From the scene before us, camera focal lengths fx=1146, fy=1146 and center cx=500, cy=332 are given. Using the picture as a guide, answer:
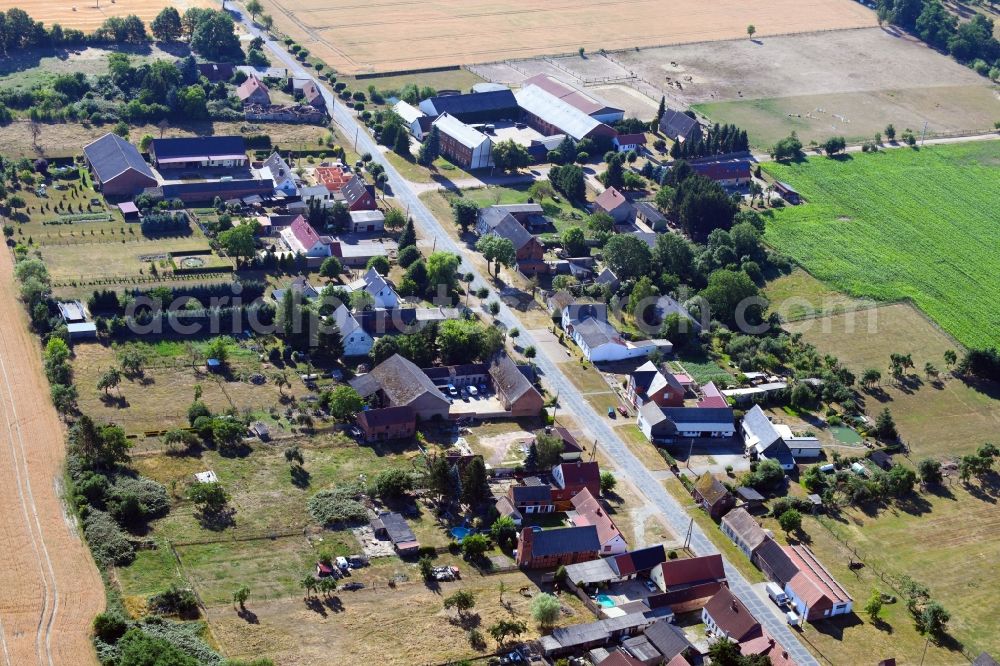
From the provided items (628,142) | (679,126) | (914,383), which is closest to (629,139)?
(628,142)

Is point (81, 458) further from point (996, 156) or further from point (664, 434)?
point (996, 156)

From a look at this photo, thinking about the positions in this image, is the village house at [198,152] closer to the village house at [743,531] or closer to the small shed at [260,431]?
the small shed at [260,431]

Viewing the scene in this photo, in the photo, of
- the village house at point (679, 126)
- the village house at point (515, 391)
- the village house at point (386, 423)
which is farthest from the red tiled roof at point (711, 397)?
Result: the village house at point (679, 126)

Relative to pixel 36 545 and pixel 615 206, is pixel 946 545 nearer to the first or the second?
pixel 615 206

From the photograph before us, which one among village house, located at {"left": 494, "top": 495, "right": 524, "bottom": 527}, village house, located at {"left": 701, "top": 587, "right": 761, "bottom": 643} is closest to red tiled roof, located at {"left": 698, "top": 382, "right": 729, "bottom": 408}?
village house, located at {"left": 494, "top": 495, "right": 524, "bottom": 527}

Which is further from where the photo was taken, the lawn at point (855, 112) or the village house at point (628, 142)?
the lawn at point (855, 112)
